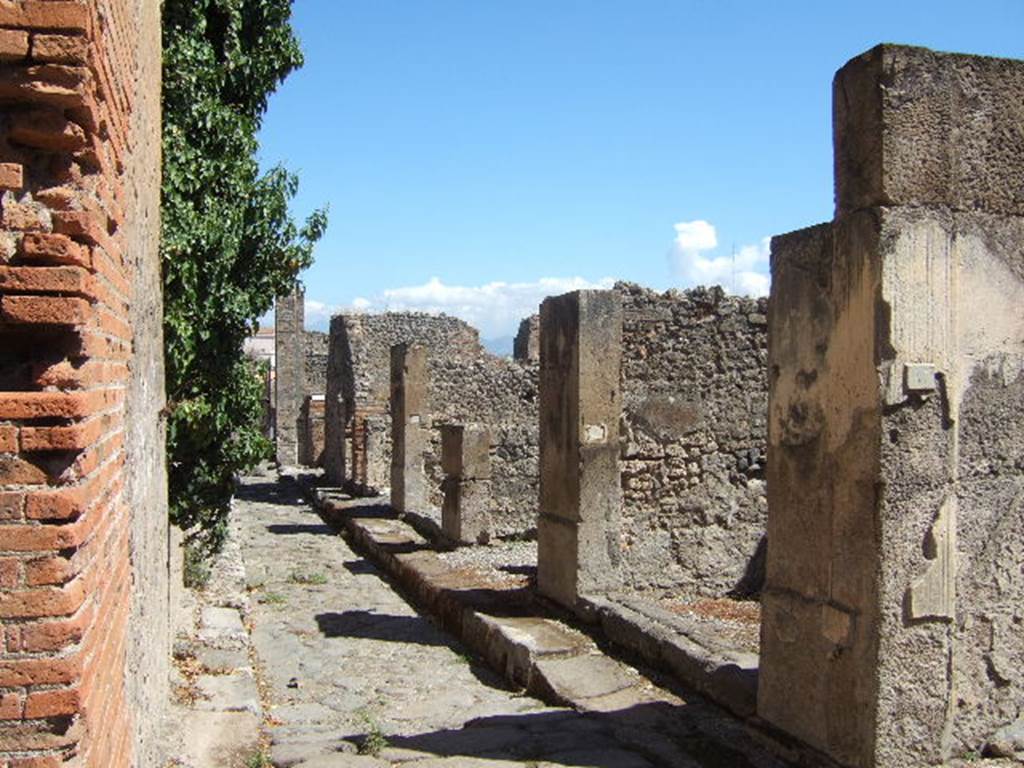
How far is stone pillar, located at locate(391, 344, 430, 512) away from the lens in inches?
594

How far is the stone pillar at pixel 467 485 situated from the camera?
12.3 meters

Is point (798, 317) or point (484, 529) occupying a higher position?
point (798, 317)

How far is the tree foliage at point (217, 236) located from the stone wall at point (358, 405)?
8.37 meters

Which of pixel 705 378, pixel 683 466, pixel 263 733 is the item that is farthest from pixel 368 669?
pixel 705 378

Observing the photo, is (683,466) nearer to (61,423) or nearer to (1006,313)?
(1006,313)

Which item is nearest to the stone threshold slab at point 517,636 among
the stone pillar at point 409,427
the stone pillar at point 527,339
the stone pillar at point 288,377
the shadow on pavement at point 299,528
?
the stone pillar at point 409,427

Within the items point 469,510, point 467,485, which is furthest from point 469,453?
point 469,510

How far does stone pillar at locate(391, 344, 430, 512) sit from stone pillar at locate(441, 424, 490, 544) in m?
2.21

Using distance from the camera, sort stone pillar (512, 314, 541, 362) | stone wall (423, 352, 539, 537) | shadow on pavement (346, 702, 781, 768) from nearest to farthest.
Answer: shadow on pavement (346, 702, 781, 768) < stone wall (423, 352, 539, 537) < stone pillar (512, 314, 541, 362)

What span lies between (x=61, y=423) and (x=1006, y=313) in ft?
12.1

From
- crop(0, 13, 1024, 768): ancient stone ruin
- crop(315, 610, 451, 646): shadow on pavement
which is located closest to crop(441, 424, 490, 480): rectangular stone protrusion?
crop(315, 610, 451, 646): shadow on pavement

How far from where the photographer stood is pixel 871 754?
4.18 meters

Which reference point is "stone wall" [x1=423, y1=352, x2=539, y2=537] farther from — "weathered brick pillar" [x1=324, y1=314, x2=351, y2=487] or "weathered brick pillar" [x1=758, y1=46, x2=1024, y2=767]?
"weathered brick pillar" [x1=758, y1=46, x2=1024, y2=767]

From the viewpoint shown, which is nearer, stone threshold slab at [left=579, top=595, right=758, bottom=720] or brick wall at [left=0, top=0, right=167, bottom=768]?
brick wall at [left=0, top=0, right=167, bottom=768]
